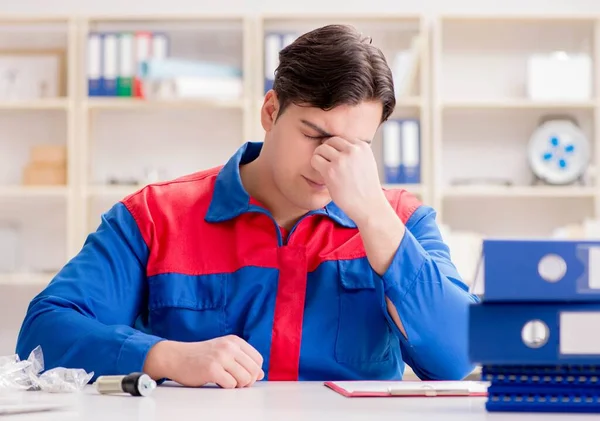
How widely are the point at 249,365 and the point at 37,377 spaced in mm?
305

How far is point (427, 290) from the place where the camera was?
148 centimetres

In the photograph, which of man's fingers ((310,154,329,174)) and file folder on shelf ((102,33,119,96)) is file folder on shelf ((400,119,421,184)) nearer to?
file folder on shelf ((102,33,119,96))

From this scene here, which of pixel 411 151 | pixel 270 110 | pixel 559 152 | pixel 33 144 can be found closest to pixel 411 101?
pixel 411 151

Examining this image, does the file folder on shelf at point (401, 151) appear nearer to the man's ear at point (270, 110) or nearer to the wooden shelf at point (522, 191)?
the wooden shelf at point (522, 191)

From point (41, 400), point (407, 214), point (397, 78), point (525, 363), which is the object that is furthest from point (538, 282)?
point (397, 78)

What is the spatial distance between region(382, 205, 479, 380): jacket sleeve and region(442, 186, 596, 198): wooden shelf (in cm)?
255

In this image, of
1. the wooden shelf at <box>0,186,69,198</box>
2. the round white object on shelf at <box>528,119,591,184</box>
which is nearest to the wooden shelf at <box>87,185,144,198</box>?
the wooden shelf at <box>0,186,69,198</box>

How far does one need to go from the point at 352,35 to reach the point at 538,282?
786mm

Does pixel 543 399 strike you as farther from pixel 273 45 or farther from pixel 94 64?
pixel 94 64

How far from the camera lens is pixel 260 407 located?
1085mm

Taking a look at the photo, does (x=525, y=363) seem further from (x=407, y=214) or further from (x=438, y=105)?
(x=438, y=105)

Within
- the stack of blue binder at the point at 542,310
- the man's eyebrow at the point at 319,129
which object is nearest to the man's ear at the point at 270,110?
the man's eyebrow at the point at 319,129

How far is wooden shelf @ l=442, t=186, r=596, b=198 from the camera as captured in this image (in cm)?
408

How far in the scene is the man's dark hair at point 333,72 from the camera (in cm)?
155
